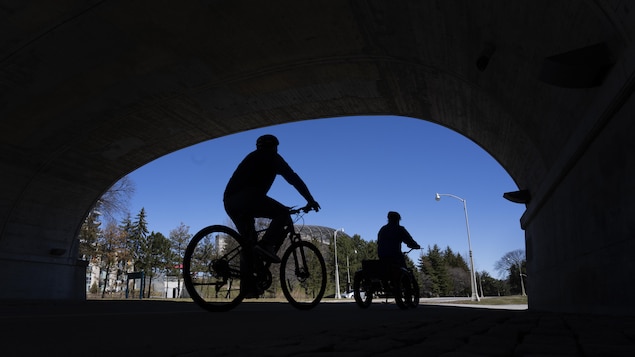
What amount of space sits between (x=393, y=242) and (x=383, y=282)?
2.83ft

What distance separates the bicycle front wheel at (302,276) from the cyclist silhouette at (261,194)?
1.81 ft

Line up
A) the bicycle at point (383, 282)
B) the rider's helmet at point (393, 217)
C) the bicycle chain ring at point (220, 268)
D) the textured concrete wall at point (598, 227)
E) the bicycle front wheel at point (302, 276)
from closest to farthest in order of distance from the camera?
the textured concrete wall at point (598, 227)
the bicycle chain ring at point (220, 268)
the bicycle front wheel at point (302, 276)
the bicycle at point (383, 282)
the rider's helmet at point (393, 217)

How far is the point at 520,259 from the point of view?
110m

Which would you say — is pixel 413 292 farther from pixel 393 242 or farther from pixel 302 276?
pixel 302 276

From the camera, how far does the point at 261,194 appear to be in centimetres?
531

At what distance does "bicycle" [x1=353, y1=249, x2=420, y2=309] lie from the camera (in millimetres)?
8672

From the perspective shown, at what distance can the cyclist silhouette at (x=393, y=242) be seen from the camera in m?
8.91

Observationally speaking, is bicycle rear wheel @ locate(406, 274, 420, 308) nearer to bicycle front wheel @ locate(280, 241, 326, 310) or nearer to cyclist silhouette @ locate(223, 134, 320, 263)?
bicycle front wheel @ locate(280, 241, 326, 310)

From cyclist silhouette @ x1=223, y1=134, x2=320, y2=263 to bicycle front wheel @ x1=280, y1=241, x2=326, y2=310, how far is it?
0.55 metres

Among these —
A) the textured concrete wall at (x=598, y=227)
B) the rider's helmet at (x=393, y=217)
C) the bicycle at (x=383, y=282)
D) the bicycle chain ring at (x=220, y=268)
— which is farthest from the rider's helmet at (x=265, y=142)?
the rider's helmet at (x=393, y=217)

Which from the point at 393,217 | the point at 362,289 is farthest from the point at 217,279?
the point at 393,217

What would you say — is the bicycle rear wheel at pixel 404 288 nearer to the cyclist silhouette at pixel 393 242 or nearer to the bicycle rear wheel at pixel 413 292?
the bicycle rear wheel at pixel 413 292

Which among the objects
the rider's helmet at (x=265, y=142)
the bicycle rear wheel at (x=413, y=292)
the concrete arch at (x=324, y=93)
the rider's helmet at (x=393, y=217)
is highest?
the concrete arch at (x=324, y=93)

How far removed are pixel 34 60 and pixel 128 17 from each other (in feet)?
10.1
